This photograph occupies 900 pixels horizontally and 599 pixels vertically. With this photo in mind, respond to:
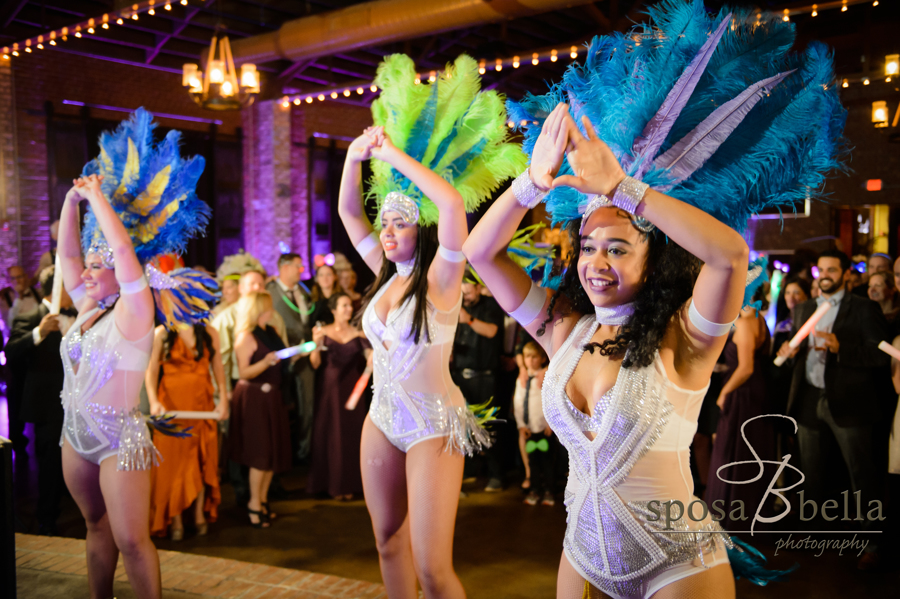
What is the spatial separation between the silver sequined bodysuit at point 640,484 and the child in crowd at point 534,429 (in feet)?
11.7

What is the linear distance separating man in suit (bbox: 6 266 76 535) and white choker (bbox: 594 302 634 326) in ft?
12.8

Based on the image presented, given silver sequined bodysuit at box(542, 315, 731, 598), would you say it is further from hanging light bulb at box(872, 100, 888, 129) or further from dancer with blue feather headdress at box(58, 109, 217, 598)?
hanging light bulb at box(872, 100, 888, 129)

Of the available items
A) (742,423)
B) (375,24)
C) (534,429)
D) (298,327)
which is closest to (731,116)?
(742,423)

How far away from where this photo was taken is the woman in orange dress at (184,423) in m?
4.30

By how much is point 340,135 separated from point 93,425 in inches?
431

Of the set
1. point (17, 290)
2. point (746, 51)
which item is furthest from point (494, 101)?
point (17, 290)

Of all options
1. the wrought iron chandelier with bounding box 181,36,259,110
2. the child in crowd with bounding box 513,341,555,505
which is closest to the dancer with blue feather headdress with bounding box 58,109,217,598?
the child in crowd with bounding box 513,341,555,505

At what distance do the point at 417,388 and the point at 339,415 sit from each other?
2833 millimetres

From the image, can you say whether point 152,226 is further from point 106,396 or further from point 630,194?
point 630,194

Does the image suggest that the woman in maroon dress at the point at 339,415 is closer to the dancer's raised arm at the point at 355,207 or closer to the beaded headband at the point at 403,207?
the dancer's raised arm at the point at 355,207

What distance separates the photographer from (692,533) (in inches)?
57.1

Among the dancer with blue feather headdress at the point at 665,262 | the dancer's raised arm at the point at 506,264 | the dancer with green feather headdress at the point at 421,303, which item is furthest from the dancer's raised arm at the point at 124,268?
the dancer with blue feather headdress at the point at 665,262

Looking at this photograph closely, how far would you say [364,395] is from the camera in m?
5.59

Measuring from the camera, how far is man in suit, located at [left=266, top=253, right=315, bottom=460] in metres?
5.72
